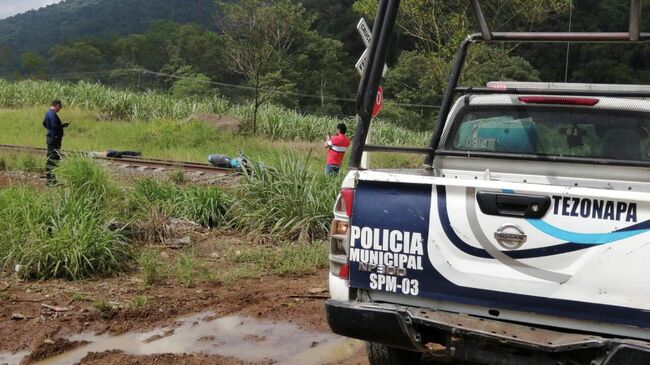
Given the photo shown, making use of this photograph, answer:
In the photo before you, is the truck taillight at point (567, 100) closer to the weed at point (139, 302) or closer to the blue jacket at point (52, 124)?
the weed at point (139, 302)

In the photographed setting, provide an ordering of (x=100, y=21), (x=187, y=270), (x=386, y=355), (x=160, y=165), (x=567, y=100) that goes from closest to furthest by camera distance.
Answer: (x=386, y=355) → (x=567, y=100) → (x=187, y=270) → (x=160, y=165) → (x=100, y=21)

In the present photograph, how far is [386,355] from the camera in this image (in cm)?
436

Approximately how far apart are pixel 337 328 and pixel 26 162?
12.0 meters

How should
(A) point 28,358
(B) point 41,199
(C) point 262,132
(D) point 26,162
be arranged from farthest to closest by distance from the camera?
(C) point 262,132 → (D) point 26,162 → (B) point 41,199 → (A) point 28,358

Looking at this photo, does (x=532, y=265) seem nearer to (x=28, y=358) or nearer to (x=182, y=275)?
(x=28, y=358)

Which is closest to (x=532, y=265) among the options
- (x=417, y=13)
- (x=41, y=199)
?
(x=41, y=199)

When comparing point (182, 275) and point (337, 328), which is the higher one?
point (337, 328)

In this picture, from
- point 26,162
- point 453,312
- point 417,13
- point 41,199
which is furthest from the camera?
point 417,13

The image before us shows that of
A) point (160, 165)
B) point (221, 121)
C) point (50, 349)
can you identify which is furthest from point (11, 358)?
point (221, 121)

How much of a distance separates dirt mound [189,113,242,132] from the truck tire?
1971cm

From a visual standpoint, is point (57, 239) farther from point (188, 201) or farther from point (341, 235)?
point (341, 235)

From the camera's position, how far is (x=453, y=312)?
12.0ft

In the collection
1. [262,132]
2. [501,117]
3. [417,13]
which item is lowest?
[262,132]

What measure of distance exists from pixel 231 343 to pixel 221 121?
1966 centimetres
